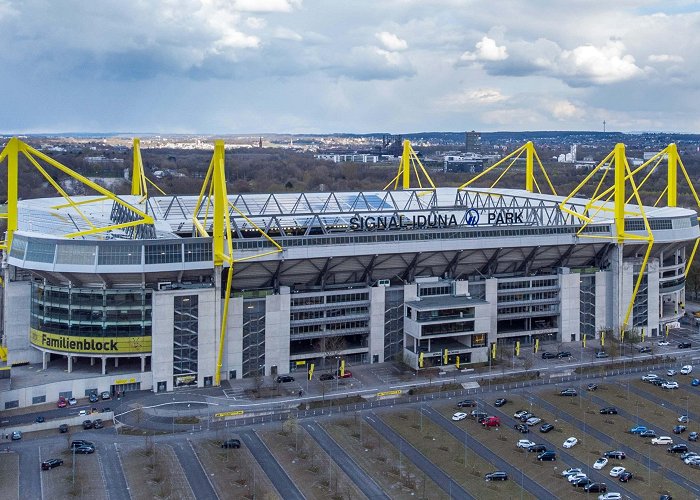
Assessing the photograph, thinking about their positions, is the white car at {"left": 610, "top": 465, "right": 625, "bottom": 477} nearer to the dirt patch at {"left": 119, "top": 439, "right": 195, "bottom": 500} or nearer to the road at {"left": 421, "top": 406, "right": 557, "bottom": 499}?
the road at {"left": 421, "top": 406, "right": 557, "bottom": 499}

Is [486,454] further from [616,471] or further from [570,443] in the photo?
[616,471]

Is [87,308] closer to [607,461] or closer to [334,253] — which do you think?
[334,253]

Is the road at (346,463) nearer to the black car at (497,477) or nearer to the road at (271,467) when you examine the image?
the road at (271,467)

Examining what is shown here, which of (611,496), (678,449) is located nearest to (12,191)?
(611,496)

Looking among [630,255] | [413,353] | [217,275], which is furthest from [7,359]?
[630,255]

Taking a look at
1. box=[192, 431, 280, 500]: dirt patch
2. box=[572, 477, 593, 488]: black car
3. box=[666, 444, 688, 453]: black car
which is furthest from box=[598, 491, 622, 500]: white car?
box=[192, 431, 280, 500]: dirt patch

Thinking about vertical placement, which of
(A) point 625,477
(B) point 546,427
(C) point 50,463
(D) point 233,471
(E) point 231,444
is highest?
(B) point 546,427
